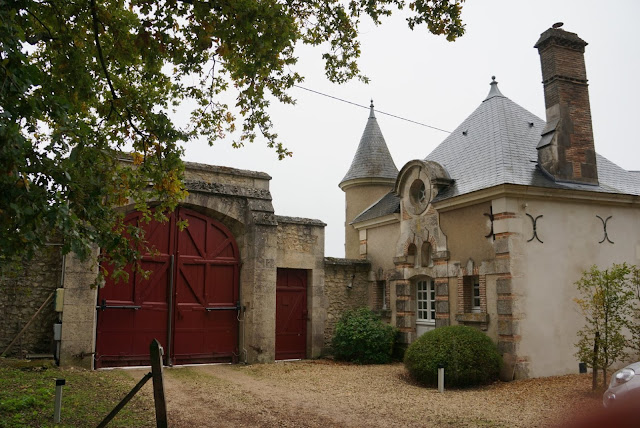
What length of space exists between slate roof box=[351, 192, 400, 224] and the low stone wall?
1.47m

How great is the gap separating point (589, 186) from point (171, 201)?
920 centimetres

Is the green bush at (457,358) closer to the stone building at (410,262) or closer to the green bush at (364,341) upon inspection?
the stone building at (410,262)

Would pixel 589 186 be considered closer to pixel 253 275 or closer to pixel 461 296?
pixel 461 296

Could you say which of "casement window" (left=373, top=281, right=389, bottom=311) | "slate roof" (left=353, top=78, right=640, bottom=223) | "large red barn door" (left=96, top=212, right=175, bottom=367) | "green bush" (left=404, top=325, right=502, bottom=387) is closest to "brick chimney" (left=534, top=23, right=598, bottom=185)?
"slate roof" (left=353, top=78, right=640, bottom=223)

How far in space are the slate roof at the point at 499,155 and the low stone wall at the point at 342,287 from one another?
3469mm

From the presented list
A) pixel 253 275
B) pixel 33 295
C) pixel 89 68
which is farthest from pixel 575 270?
pixel 33 295

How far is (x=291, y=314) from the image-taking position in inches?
534

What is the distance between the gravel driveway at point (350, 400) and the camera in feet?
23.5

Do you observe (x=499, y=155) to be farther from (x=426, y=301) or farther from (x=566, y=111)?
(x=426, y=301)

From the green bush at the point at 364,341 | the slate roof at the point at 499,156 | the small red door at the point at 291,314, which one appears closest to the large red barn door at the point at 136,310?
the small red door at the point at 291,314

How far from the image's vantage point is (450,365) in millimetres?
9891

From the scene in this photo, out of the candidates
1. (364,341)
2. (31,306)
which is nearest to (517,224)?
(364,341)

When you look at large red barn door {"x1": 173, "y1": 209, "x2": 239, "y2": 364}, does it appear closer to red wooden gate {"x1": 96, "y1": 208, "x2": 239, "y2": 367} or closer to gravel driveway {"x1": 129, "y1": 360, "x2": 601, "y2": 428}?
red wooden gate {"x1": 96, "y1": 208, "x2": 239, "y2": 367}

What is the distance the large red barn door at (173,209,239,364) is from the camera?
12109 mm
